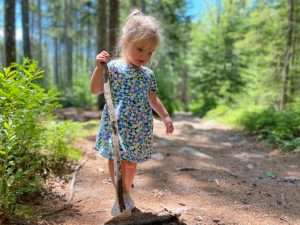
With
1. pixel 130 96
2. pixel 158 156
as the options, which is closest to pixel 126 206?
pixel 130 96

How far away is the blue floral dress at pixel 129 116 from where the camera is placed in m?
3.03

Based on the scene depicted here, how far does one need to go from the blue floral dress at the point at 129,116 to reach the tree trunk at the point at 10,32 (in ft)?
18.1

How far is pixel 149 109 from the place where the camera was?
10.4 feet

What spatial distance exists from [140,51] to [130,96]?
1.24 feet

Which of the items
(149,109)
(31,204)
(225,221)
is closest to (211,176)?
(225,221)

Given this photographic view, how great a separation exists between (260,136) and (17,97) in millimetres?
6964

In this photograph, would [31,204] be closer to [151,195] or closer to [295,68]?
[151,195]

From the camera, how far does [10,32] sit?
8.13 meters

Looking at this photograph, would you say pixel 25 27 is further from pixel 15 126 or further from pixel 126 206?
pixel 126 206

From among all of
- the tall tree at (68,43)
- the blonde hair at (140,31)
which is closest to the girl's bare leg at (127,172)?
the blonde hair at (140,31)

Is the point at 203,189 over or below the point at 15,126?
below

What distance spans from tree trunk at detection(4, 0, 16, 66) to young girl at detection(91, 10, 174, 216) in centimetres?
550

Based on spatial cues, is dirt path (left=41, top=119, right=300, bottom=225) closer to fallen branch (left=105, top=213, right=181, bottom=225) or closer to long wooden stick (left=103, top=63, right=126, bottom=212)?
fallen branch (left=105, top=213, right=181, bottom=225)

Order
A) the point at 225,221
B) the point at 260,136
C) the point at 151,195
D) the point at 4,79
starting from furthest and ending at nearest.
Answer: the point at 260,136 → the point at 151,195 → the point at 225,221 → the point at 4,79
